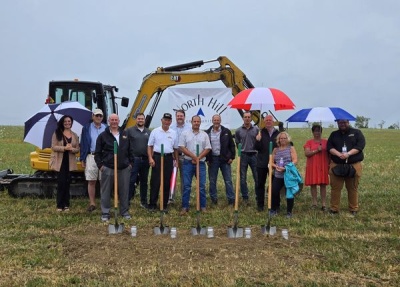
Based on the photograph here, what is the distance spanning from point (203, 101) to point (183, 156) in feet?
7.69

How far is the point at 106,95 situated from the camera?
11.0 m

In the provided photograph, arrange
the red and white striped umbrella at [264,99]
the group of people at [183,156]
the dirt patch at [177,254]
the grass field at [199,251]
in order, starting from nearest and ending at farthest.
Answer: the grass field at [199,251]
the dirt patch at [177,254]
the group of people at [183,156]
the red and white striped umbrella at [264,99]

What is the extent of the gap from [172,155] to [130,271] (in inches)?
151

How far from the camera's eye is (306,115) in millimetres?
8906

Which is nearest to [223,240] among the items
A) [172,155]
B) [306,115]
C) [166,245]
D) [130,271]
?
[166,245]

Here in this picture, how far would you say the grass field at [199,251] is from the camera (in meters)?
5.23

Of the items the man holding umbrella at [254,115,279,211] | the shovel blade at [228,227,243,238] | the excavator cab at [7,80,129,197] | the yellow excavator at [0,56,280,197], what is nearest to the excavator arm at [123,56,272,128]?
the yellow excavator at [0,56,280,197]

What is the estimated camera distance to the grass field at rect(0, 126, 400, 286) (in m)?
5.23

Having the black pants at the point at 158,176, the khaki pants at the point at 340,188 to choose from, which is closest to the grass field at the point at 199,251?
the khaki pants at the point at 340,188

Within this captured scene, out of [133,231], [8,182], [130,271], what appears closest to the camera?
[130,271]

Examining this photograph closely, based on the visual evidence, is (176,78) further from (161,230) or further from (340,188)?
(161,230)

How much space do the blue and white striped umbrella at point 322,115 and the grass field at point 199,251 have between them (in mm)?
1846

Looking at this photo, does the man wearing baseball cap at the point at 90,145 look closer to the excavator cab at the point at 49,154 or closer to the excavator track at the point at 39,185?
the excavator cab at the point at 49,154

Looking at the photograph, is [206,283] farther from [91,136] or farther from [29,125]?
[29,125]
